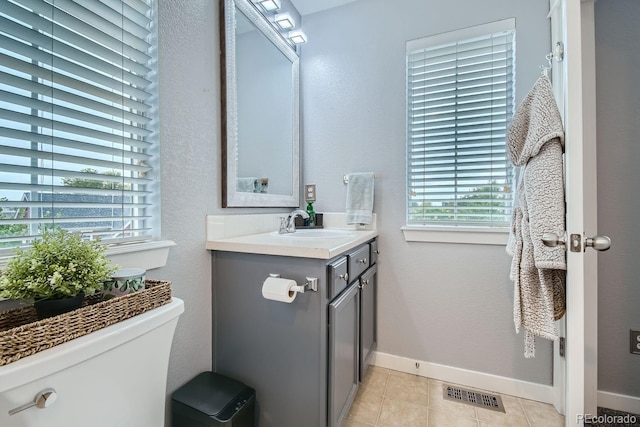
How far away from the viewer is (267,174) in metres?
1.68

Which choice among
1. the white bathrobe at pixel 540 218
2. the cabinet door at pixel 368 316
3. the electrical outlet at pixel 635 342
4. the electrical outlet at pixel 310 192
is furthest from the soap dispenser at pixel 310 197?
the electrical outlet at pixel 635 342

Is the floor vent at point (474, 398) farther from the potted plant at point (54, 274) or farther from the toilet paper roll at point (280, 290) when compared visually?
the potted plant at point (54, 274)

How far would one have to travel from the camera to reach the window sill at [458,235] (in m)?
1.57

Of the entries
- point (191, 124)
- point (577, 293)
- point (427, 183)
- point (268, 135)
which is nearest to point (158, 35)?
point (191, 124)

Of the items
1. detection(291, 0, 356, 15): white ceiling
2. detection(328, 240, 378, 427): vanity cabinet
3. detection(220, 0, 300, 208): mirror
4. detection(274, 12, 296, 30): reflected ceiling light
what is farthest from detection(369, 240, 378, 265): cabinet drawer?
detection(291, 0, 356, 15): white ceiling

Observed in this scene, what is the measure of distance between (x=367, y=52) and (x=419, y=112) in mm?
559

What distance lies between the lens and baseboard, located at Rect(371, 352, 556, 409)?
5.04 ft

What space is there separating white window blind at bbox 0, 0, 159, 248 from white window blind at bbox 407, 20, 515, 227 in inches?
57.7

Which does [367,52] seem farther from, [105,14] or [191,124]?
[105,14]

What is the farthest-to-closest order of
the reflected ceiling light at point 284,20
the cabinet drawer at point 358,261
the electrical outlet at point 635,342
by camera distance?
the reflected ceiling light at point 284,20
the electrical outlet at point 635,342
the cabinet drawer at point 358,261

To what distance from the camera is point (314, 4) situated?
6.33 feet

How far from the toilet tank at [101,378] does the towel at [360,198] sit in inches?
48.1

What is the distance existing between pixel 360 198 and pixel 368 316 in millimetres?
741

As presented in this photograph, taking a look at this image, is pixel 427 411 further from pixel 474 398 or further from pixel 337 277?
pixel 337 277
